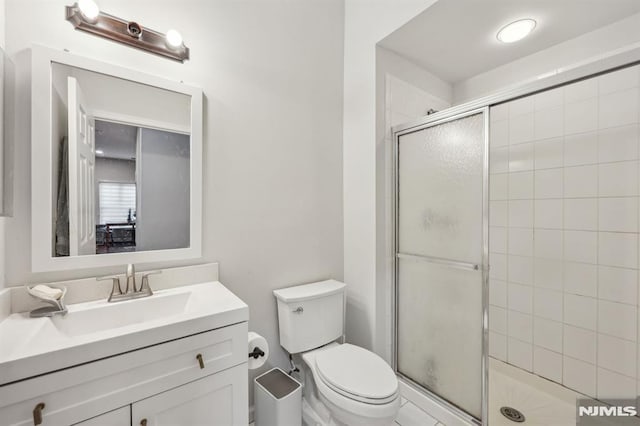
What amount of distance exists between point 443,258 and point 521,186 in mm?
987

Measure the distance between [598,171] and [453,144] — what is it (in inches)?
37.6

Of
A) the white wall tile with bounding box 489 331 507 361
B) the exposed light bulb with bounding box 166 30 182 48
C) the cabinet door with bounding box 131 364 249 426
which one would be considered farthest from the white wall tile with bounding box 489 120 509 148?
the cabinet door with bounding box 131 364 249 426

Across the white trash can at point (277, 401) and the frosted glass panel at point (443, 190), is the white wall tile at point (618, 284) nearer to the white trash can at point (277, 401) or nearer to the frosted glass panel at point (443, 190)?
the frosted glass panel at point (443, 190)

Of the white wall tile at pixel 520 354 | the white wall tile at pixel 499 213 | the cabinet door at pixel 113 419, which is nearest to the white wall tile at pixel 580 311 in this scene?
the white wall tile at pixel 520 354

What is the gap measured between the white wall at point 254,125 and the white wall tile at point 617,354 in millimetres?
1654

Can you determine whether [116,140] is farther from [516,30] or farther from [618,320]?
[618,320]

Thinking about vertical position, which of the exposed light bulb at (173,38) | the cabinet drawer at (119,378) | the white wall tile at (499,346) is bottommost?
the white wall tile at (499,346)

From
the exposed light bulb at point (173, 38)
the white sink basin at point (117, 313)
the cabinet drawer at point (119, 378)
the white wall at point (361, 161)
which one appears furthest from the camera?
the white wall at point (361, 161)

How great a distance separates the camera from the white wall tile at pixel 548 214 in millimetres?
1825

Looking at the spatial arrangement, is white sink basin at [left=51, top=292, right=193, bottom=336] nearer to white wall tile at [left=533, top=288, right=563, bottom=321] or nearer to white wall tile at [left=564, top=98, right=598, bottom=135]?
white wall tile at [left=533, top=288, right=563, bottom=321]

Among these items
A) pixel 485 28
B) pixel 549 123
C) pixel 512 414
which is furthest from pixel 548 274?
pixel 485 28

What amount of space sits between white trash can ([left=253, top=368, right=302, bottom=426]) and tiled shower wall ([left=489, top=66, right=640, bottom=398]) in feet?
5.48

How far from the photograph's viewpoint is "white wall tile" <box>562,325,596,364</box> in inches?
66.1

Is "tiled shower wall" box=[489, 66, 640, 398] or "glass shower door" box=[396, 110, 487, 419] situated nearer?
"glass shower door" box=[396, 110, 487, 419]
